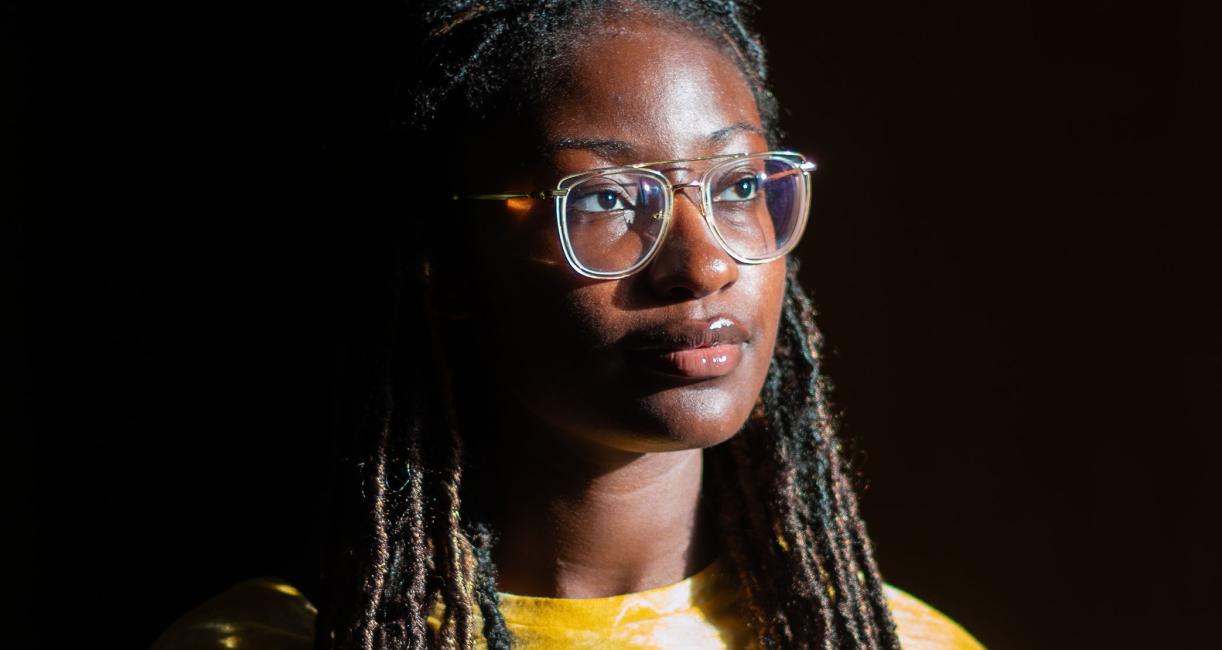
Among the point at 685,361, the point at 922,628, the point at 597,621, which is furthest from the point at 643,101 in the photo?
the point at 922,628

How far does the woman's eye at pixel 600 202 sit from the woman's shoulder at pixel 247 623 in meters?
0.83

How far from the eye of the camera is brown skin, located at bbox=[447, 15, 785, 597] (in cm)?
171

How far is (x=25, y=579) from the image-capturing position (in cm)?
234

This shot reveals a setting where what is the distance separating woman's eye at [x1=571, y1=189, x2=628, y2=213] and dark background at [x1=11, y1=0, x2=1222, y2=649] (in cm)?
63

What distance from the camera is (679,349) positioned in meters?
1.70

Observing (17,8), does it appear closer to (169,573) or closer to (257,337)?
Answer: (257,337)

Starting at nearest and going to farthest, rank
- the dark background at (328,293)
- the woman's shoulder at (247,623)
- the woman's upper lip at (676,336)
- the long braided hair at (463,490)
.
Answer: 1. the woman's upper lip at (676,336)
2. the long braided hair at (463,490)
3. the woman's shoulder at (247,623)
4. the dark background at (328,293)

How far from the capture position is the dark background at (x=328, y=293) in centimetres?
232

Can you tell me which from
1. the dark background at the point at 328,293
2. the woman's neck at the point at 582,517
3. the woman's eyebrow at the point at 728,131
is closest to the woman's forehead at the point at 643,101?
the woman's eyebrow at the point at 728,131

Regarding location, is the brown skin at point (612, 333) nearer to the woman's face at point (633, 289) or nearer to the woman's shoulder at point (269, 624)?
the woman's face at point (633, 289)

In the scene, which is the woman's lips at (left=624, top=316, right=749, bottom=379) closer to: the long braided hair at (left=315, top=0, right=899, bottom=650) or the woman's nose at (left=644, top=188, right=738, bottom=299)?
the woman's nose at (left=644, top=188, right=738, bottom=299)

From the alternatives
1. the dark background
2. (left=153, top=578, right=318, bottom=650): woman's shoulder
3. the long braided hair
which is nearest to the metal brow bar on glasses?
the long braided hair

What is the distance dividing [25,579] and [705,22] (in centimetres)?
161

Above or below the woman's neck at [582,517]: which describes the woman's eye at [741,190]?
above
